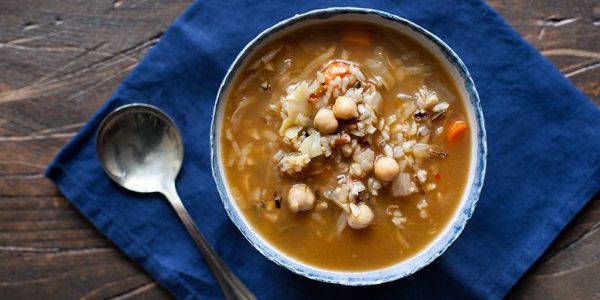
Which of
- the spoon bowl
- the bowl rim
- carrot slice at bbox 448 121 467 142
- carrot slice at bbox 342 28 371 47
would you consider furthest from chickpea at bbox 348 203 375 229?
the spoon bowl

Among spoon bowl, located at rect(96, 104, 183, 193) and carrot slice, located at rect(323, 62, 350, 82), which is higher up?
carrot slice, located at rect(323, 62, 350, 82)

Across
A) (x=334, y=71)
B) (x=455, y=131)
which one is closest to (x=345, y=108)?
(x=334, y=71)

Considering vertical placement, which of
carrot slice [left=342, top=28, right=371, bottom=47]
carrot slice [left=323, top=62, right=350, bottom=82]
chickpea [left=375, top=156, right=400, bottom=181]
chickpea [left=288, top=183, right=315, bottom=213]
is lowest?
chickpea [left=288, top=183, right=315, bottom=213]

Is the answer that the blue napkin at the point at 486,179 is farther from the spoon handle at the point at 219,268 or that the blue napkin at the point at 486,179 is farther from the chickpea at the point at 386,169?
the chickpea at the point at 386,169

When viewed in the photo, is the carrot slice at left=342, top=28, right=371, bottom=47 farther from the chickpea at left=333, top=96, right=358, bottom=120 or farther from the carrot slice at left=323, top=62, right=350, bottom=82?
the chickpea at left=333, top=96, right=358, bottom=120

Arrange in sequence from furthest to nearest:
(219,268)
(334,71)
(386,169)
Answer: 1. (219,268)
2. (334,71)
3. (386,169)

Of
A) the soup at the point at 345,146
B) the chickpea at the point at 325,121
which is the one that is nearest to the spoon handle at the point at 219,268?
the soup at the point at 345,146

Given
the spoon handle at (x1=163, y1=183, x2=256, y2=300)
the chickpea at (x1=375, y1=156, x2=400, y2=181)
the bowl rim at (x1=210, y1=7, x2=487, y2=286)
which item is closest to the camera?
the chickpea at (x1=375, y1=156, x2=400, y2=181)

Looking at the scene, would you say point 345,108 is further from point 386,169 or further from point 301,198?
point 301,198
